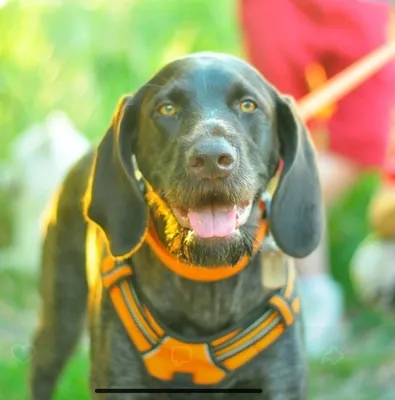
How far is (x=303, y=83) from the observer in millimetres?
4770

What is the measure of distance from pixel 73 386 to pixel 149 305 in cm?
137

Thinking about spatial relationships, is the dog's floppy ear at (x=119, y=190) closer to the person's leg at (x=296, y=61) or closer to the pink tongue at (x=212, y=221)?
the pink tongue at (x=212, y=221)

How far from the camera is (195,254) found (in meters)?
2.56

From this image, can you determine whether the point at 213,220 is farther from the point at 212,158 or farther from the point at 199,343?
the point at 199,343

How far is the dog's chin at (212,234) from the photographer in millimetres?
2520

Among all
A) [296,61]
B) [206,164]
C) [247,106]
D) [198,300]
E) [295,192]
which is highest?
[296,61]

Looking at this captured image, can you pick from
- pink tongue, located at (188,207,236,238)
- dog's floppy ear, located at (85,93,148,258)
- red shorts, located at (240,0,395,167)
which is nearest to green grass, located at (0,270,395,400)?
red shorts, located at (240,0,395,167)

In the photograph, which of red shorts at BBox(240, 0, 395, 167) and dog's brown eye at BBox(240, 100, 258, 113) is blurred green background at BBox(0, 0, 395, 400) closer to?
red shorts at BBox(240, 0, 395, 167)

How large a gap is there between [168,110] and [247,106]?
205mm

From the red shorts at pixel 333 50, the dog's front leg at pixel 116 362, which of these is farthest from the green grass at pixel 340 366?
the dog's front leg at pixel 116 362

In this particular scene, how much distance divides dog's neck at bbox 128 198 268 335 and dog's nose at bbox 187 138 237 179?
35cm

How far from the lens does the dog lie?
2.64m

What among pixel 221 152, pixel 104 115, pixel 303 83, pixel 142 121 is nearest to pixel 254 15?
pixel 303 83

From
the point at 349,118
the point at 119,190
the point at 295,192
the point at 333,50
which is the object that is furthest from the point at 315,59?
the point at 119,190
